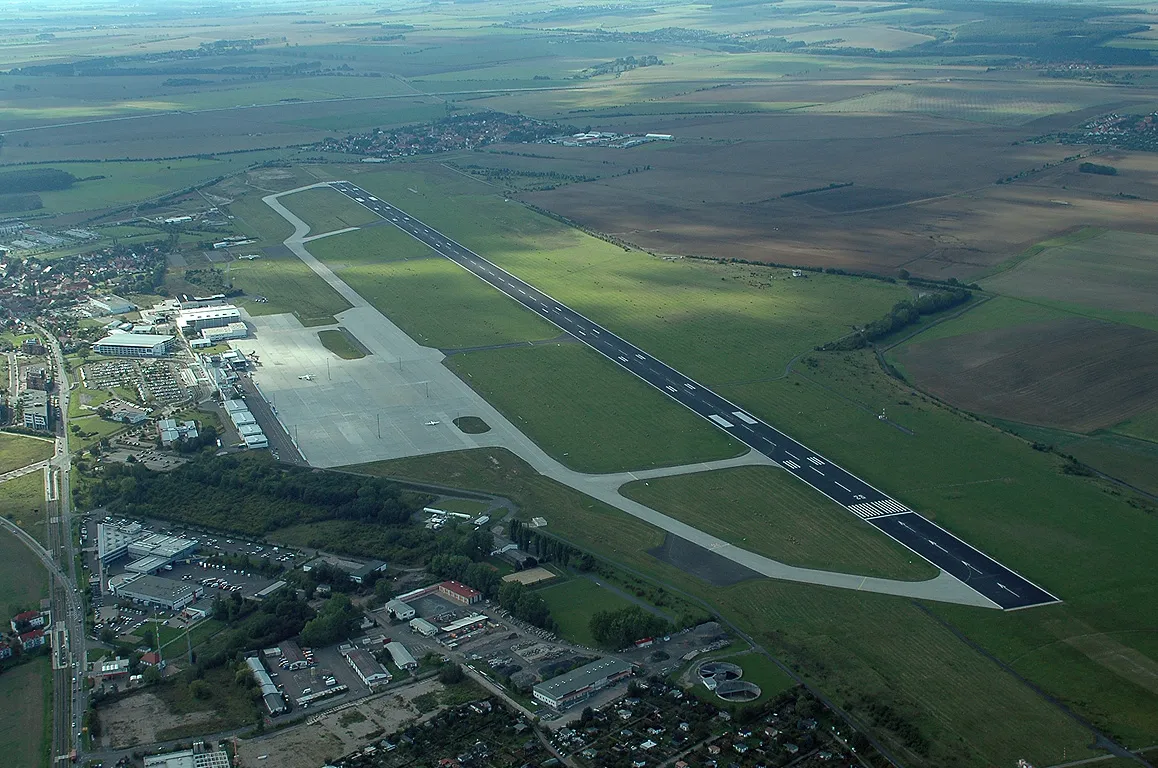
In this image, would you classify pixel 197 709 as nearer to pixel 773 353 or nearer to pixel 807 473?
pixel 807 473

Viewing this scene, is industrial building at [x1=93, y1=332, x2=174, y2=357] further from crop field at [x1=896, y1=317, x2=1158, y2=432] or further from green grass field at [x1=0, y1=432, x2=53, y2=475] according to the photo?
crop field at [x1=896, y1=317, x2=1158, y2=432]

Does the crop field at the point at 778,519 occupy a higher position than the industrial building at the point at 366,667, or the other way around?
the crop field at the point at 778,519

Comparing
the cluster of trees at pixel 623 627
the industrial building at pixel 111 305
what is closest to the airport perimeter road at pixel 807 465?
the cluster of trees at pixel 623 627

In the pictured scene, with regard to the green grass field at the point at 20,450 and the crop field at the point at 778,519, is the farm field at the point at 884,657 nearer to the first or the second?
the crop field at the point at 778,519

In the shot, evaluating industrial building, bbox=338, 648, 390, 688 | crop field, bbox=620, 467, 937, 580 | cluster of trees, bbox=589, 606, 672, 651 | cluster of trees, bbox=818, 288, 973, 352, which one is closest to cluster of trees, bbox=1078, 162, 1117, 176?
cluster of trees, bbox=818, 288, 973, 352

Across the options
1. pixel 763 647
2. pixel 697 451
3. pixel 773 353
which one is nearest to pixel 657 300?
pixel 773 353

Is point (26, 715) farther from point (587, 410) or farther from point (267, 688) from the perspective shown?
point (587, 410)
